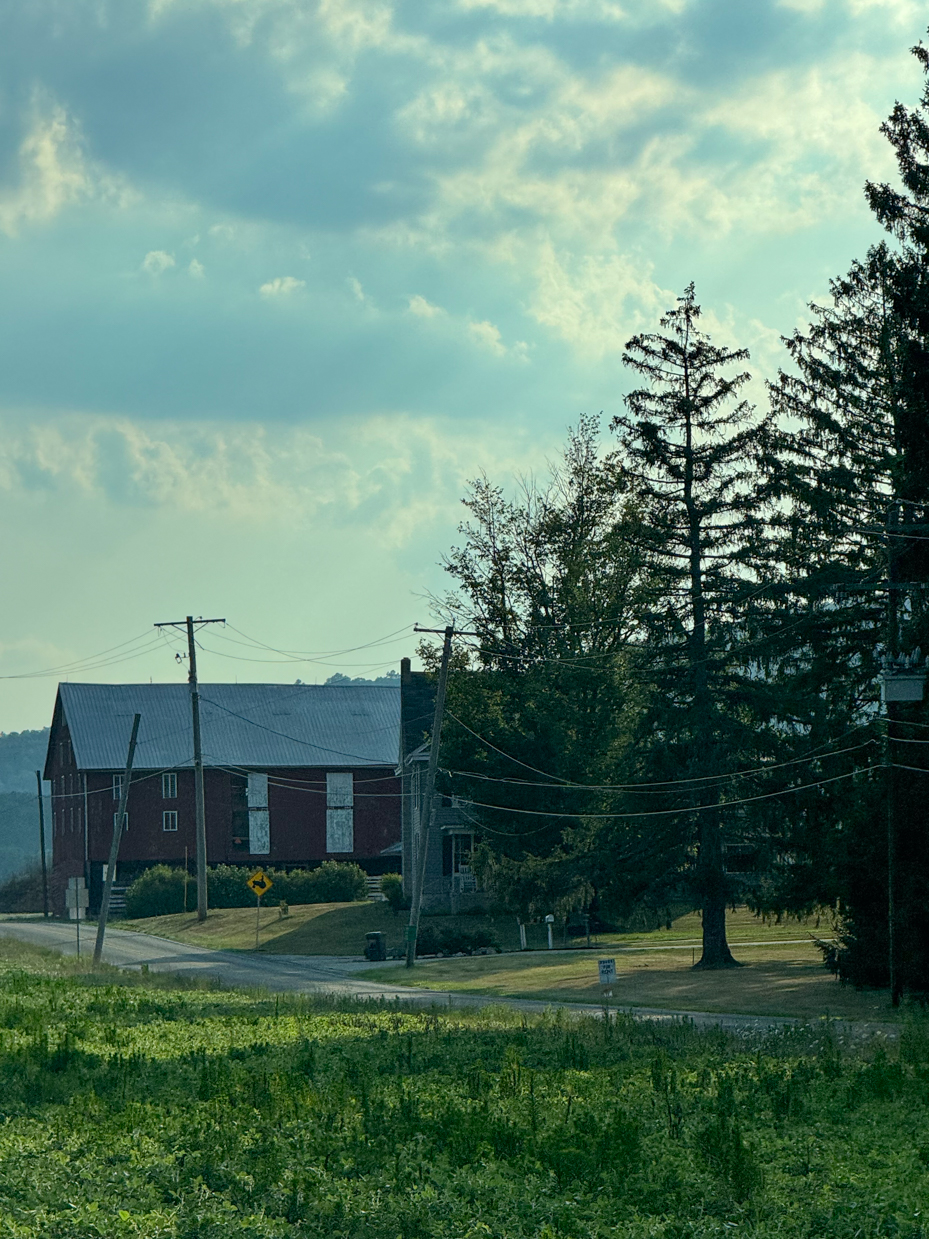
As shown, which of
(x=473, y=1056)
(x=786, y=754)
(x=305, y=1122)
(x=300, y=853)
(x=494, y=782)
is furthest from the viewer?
(x=300, y=853)

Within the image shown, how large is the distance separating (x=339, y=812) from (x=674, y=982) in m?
48.8

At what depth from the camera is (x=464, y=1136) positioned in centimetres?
1330

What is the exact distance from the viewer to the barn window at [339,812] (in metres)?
83.6

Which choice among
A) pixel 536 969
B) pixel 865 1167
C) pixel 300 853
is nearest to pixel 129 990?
pixel 536 969

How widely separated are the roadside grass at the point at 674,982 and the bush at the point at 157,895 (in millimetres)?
28888

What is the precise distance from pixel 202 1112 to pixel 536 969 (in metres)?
29.2

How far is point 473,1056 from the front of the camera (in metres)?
19.6

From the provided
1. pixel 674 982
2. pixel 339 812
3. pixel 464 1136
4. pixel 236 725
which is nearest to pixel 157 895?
pixel 339 812

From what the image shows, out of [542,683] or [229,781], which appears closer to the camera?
[542,683]

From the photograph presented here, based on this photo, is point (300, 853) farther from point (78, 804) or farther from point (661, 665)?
point (661, 665)

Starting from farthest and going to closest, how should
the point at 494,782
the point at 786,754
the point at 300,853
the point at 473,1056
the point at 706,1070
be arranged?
the point at 300,853, the point at 494,782, the point at 786,754, the point at 473,1056, the point at 706,1070

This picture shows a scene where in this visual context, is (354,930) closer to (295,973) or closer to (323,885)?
(295,973)

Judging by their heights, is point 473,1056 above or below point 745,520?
below

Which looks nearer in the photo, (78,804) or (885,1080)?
(885,1080)
